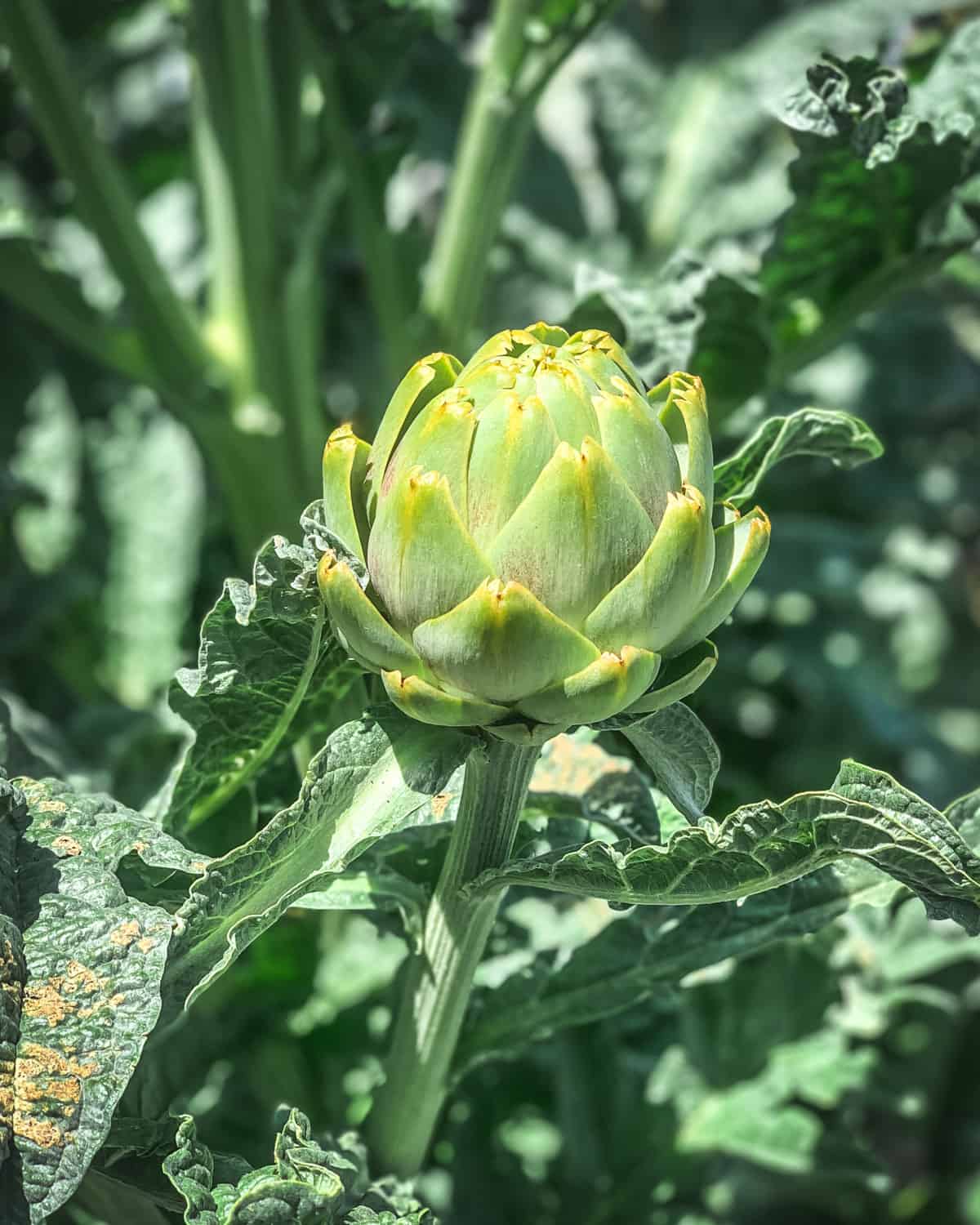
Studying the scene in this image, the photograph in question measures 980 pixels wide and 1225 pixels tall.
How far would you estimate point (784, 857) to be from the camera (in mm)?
505

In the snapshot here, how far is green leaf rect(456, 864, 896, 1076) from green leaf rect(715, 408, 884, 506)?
0.56ft

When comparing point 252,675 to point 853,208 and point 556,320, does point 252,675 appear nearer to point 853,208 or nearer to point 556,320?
point 853,208

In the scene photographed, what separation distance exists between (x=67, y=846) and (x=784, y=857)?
10.3 inches

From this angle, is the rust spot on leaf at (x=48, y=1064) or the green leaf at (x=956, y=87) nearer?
the rust spot on leaf at (x=48, y=1064)

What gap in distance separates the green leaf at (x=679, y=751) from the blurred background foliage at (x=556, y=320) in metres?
0.11

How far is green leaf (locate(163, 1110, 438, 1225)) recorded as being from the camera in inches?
19.4

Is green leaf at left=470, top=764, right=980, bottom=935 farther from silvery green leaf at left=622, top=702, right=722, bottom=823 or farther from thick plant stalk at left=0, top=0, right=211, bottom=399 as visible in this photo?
thick plant stalk at left=0, top=0, right=211, bottom=399

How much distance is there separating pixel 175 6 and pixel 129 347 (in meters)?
0.23

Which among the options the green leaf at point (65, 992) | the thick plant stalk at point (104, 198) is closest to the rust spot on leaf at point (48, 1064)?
the green leaf at point (65, 992)

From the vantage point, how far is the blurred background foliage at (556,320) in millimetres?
854

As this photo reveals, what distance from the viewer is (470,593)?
1.57ft

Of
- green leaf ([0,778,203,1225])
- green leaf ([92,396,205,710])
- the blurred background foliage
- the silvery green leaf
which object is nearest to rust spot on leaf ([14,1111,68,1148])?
green leaf ([0,778,203,1225])

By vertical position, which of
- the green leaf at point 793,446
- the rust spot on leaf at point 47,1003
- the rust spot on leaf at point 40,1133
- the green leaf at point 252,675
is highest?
the green leaf at point 793,446

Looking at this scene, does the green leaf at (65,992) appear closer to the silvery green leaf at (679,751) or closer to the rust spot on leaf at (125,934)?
the rust spot on leaf at (125,934)
